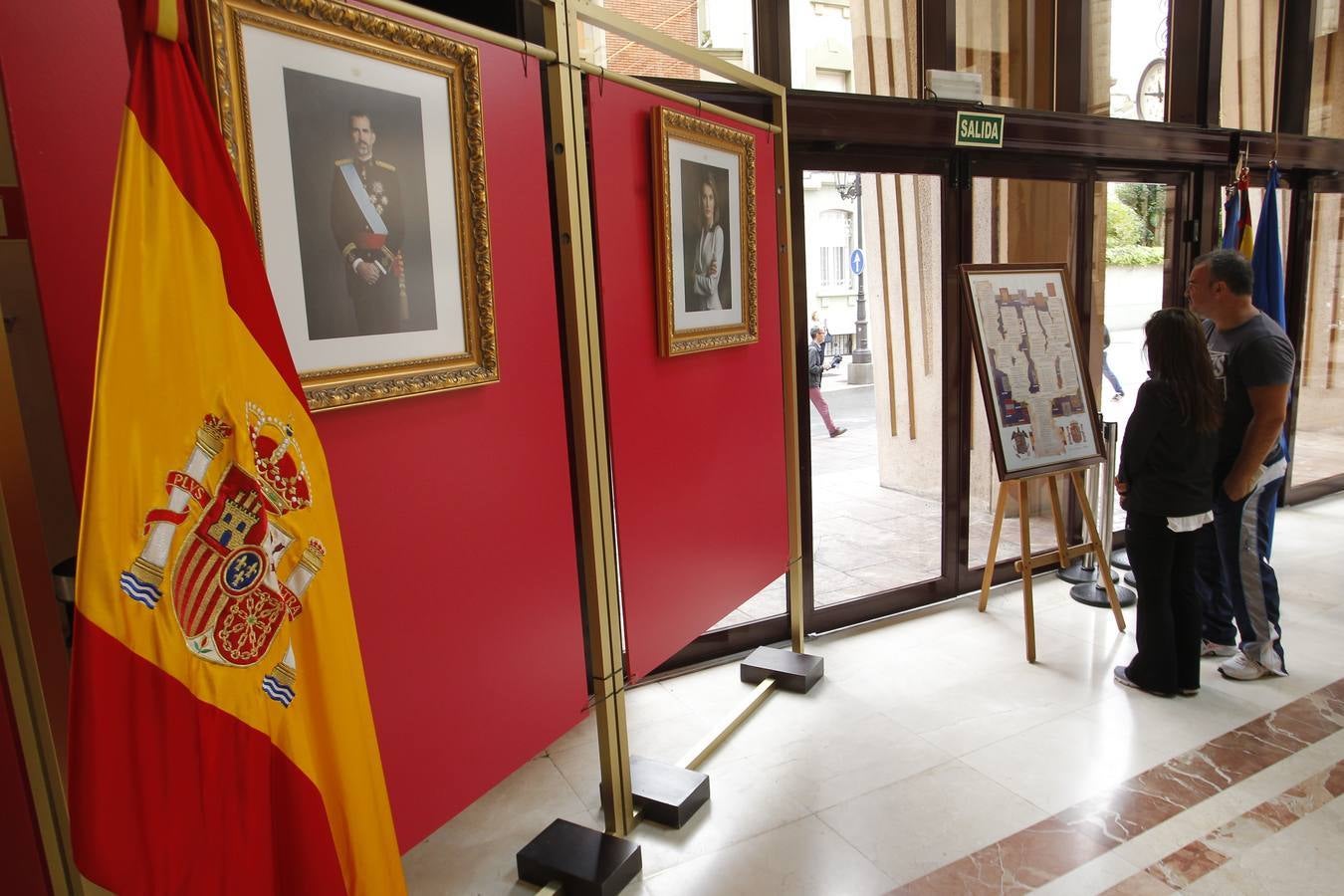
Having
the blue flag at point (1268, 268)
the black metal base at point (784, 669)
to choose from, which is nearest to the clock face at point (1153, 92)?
the blue flag at point (1268, 268)

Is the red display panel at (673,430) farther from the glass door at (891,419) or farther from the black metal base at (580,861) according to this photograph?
the glass door at (891,419)

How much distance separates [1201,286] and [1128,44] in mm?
2270

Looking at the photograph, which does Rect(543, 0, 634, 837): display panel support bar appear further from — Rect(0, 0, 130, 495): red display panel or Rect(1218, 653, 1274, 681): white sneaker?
Rect(1218, 653, 1274, 681): white sneaker

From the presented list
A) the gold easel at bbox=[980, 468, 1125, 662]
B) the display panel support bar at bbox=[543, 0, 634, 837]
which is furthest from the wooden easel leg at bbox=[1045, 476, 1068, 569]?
the display panel support bar at bbox=[543, 0, 634, 837]

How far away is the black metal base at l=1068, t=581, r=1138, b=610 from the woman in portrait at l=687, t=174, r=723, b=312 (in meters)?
2.82

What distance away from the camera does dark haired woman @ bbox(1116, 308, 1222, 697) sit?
297 cm

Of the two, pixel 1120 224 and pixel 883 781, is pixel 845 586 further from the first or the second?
pixel 1120 224

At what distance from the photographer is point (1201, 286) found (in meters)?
3.32

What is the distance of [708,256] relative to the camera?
8.89 ft

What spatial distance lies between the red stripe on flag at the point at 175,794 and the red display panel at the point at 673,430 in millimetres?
1239

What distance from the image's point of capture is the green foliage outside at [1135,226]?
188 inches

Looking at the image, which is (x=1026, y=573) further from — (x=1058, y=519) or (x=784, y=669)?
(x=784, y=669)

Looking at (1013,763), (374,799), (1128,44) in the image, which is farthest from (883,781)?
(1128,44)

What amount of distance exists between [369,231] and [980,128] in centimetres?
328
